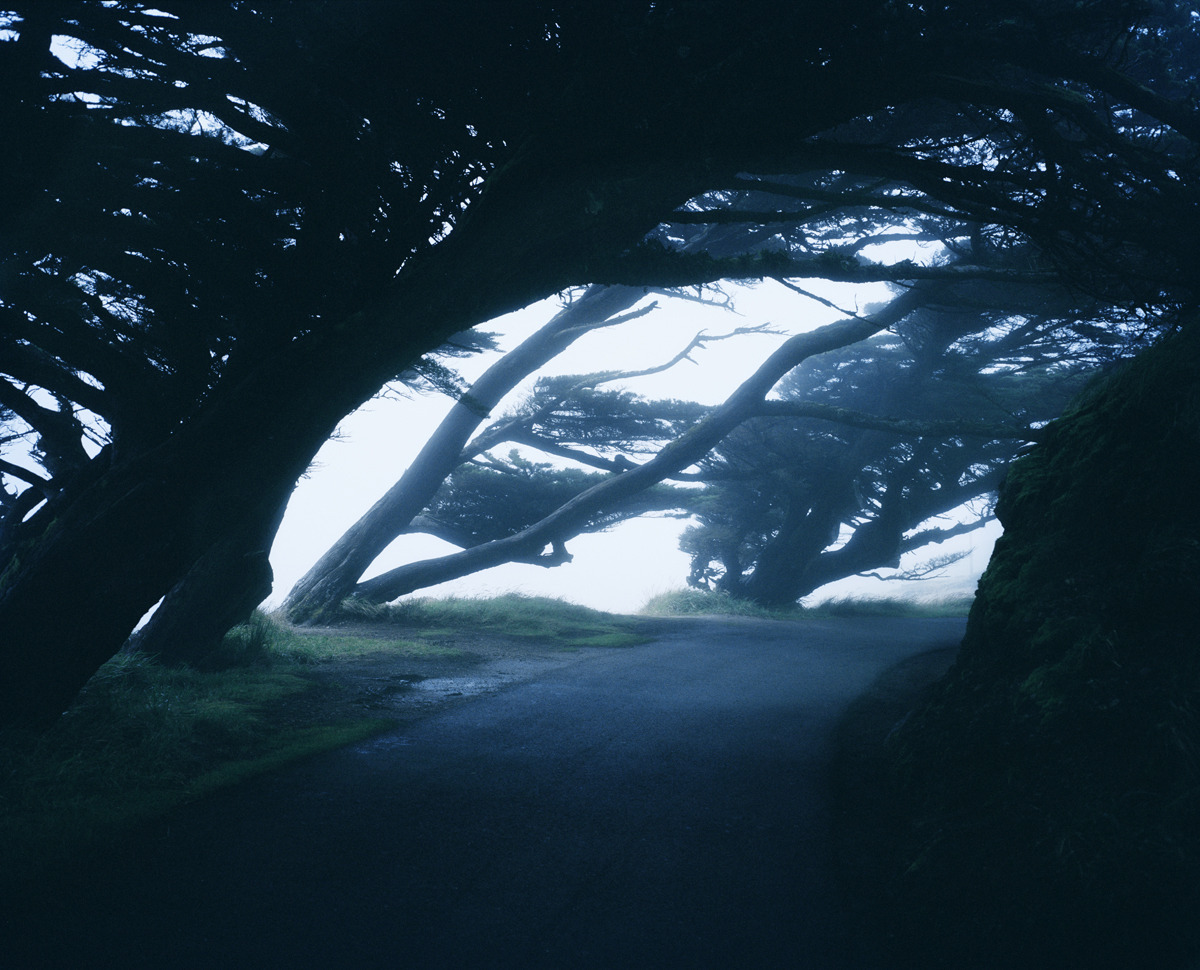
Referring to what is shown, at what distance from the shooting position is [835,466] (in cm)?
1645

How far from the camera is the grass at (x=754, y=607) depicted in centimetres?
1568

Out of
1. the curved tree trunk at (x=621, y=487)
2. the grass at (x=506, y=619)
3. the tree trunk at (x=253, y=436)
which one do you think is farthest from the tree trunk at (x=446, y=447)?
the tree trunk at (x=253, y=436)

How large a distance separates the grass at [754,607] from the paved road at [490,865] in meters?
11.5

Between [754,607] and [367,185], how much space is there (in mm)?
14375

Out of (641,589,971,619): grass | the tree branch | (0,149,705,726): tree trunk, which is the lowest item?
(641,589,971,619): grass

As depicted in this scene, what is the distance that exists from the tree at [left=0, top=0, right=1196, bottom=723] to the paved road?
167 centimetres

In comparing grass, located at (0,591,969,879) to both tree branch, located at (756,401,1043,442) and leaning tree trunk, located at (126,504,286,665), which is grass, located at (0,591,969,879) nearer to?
leaning tree trunk, located at (126,504,286,665)

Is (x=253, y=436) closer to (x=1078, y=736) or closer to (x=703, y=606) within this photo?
(x=1078, y=736)

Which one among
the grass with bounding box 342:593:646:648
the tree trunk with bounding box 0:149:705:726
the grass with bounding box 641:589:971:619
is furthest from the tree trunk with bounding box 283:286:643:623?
the tree trunk with bounding box 0:149:705:726

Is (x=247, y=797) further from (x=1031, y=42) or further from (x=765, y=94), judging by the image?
(x=1031, y=42)

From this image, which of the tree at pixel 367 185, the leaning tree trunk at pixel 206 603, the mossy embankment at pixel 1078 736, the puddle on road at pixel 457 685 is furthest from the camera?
the leaning tree trunk at pixel 206 603

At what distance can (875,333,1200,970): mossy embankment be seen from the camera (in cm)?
203

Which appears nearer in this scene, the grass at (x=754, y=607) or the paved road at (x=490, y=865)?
the paved road at (x=490, y=865)

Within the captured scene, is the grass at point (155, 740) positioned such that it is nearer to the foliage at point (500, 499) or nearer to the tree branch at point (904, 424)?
the foliage at point (500, 499)
